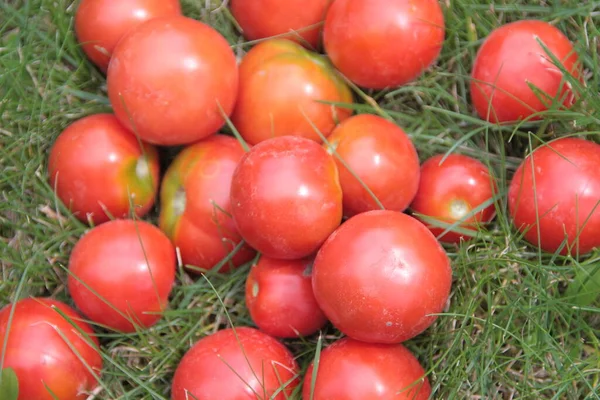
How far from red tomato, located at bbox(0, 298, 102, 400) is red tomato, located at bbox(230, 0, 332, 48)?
1.01 metres

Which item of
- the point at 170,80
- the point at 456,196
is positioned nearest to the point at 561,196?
the point at 456,196

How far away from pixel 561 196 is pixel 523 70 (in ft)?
1.20

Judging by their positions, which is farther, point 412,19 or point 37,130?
point 37,130

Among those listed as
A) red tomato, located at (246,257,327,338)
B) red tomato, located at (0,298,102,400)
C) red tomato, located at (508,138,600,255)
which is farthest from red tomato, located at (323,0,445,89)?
red tomato, located at (0,298,102,400)

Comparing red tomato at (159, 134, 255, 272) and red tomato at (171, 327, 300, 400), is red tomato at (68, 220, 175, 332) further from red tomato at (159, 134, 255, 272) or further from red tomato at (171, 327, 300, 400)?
red tomato at (171, 327, 300, 400)

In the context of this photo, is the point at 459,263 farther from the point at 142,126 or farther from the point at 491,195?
the point at 142,126

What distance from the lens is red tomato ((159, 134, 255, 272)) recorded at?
2016mm

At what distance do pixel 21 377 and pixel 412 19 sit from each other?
1.39 meters

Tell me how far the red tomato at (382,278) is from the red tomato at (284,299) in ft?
0.42

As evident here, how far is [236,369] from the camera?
1.77 metres

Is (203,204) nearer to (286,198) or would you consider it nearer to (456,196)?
(286,198)

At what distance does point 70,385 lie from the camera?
6.17ft

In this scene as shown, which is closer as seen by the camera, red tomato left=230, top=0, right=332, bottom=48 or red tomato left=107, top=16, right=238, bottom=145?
red tomato left=107, top=16, right=238, bottom=145

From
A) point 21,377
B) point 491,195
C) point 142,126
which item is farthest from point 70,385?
point 491,195
